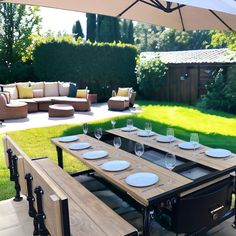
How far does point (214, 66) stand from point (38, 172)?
1216 cm

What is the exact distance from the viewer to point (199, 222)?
2.37 metres

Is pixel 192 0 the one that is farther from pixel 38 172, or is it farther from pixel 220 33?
pixel 220 33

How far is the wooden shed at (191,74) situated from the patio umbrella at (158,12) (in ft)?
25.8

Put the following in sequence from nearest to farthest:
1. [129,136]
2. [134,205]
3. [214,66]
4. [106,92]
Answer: [134,205] → [129,136] → [214,66] → [106,92]

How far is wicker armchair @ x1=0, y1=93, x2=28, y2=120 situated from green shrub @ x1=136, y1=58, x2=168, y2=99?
6873 mm

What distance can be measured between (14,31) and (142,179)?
15.1 m

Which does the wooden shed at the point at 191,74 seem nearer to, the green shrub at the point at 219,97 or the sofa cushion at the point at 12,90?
the green shrub at the point at 219,97

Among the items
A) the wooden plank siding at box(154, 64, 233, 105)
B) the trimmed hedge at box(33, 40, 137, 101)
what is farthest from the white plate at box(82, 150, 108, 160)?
the trimmed hedge at box(33, 40, 137, 101)

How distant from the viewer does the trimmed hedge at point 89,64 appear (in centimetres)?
1345

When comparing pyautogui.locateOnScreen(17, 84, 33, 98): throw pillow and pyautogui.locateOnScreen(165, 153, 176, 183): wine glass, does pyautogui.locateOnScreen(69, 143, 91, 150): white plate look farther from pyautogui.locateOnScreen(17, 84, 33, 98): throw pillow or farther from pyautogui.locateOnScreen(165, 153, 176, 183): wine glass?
pyautogui.locateOnScreen(17, 84, 33, 98): throw pillow

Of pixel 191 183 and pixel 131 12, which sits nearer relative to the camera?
pixel 191 183

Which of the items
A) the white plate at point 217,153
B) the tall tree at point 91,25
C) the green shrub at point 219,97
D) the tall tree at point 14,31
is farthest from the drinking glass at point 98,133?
the tall tree at point 91,25

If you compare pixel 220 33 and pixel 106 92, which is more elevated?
pixel 220 33

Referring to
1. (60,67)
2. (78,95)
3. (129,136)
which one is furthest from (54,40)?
(129,136)
